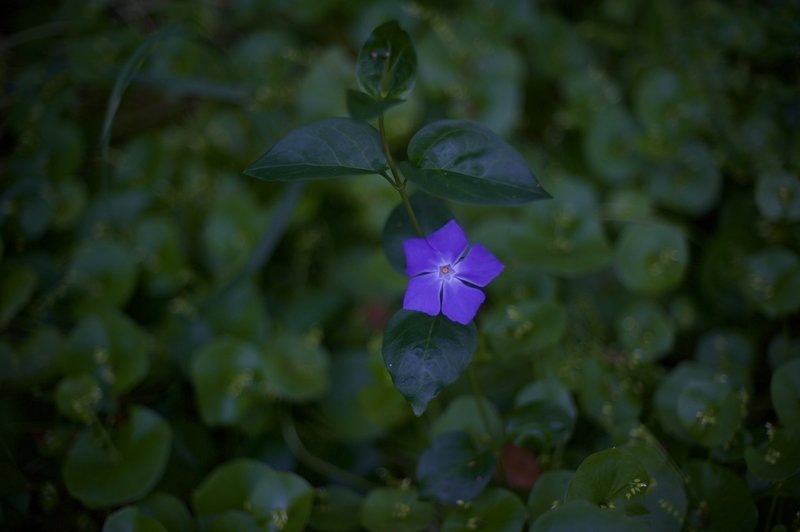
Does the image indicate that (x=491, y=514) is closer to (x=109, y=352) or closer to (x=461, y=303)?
(x=461, y=303)

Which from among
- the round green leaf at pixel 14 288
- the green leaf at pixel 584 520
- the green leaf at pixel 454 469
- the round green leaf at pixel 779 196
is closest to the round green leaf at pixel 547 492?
the green leaf at pixel 454 469

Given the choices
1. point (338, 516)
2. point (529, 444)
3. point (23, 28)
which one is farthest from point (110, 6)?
point (529, 444)

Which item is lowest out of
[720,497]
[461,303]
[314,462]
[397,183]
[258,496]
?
[314,462]

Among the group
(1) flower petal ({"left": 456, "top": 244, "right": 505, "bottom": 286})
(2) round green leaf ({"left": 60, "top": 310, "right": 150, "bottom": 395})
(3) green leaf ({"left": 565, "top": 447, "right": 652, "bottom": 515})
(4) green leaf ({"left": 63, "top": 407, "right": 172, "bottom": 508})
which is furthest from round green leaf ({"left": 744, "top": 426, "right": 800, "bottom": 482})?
→ (2) round green leaf ({"left": 60, "top": 310, "right": 150, "bottom": 395})

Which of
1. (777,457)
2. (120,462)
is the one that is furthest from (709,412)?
(120,462)

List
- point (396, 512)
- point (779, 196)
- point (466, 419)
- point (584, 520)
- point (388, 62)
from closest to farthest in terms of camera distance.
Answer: point (584, 520) → point (388, 62) → point (396, 512) → point (466, 419) → point (779, 196)

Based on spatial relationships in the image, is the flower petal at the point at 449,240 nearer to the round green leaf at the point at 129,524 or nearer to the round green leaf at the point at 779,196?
the round green leaf at the point at 129,524

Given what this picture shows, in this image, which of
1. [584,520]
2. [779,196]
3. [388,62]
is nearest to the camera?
[584,520]

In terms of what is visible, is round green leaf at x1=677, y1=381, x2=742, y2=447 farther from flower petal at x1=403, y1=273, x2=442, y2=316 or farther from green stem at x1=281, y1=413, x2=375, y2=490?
green stem at x1=281, y1=413, x2=375, y2=490
